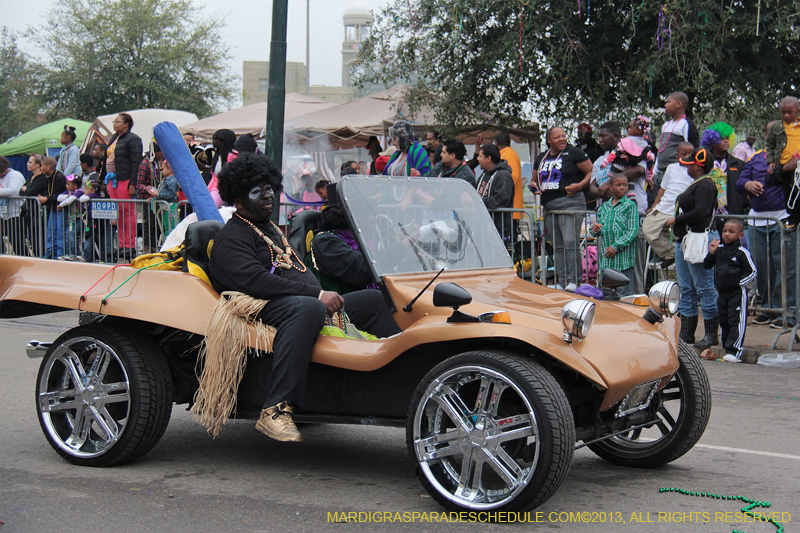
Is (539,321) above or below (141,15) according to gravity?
below

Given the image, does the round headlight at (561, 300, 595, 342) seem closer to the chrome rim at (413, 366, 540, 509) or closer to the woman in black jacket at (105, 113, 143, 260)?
the chrome rim at (413, 366, 540, 509)

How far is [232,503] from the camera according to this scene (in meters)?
4.11

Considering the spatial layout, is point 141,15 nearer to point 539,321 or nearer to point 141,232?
point 141,232

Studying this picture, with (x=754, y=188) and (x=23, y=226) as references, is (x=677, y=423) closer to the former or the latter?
(x=754, y=188)

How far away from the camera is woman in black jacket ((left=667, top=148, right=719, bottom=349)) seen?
28.5 ft

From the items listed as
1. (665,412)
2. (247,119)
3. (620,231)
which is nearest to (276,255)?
(665,412)

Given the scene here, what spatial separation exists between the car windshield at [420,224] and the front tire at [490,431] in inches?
39.2

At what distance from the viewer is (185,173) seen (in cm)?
546

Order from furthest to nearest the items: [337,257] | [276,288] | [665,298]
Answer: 1. [337,257]
2. [276,288]
3. [665,298]

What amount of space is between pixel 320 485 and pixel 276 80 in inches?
209

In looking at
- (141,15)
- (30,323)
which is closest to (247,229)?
(30,323)

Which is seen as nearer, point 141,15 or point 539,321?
point 539,321

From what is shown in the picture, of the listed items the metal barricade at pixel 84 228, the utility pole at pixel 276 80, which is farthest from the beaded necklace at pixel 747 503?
the metal barricade at pixel 84 228

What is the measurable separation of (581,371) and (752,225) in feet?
20.5
